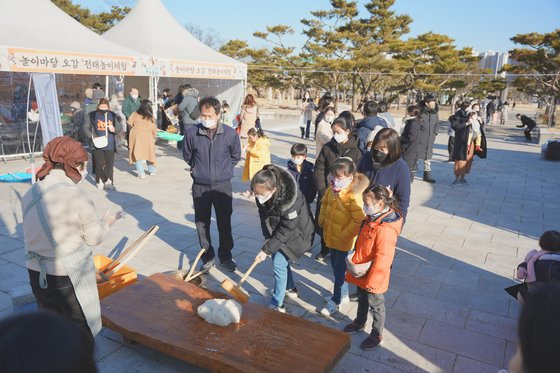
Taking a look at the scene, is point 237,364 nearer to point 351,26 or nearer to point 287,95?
point 351,26

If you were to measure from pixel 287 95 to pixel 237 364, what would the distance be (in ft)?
142

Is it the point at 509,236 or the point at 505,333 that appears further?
the point at 509,236

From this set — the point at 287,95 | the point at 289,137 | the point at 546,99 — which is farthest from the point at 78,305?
the point at 287,95

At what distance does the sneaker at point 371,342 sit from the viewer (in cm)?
321

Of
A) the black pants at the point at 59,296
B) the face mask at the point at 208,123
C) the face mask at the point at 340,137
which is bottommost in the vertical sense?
the black pants at the point at 59,296

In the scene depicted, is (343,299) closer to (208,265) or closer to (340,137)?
(208,265)

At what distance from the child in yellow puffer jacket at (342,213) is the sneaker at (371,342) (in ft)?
1.80

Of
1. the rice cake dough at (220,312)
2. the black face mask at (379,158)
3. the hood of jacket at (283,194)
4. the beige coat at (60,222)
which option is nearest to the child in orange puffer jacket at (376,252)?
the hood of jacket at (283,194)

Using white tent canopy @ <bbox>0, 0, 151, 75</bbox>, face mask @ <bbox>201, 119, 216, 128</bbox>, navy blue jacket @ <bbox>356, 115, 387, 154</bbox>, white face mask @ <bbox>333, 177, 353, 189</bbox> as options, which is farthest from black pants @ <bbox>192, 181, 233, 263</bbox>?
white tent canopy @ <bbox>0, 0, 151, 75</bbox>

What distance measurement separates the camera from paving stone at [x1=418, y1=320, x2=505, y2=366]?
3.18m

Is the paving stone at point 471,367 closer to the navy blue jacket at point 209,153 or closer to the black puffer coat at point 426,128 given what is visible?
the navy blue jacket at point 209,153

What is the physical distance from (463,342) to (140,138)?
22.5ft

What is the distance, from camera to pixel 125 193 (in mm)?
7656

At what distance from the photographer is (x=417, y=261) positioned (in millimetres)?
5016
